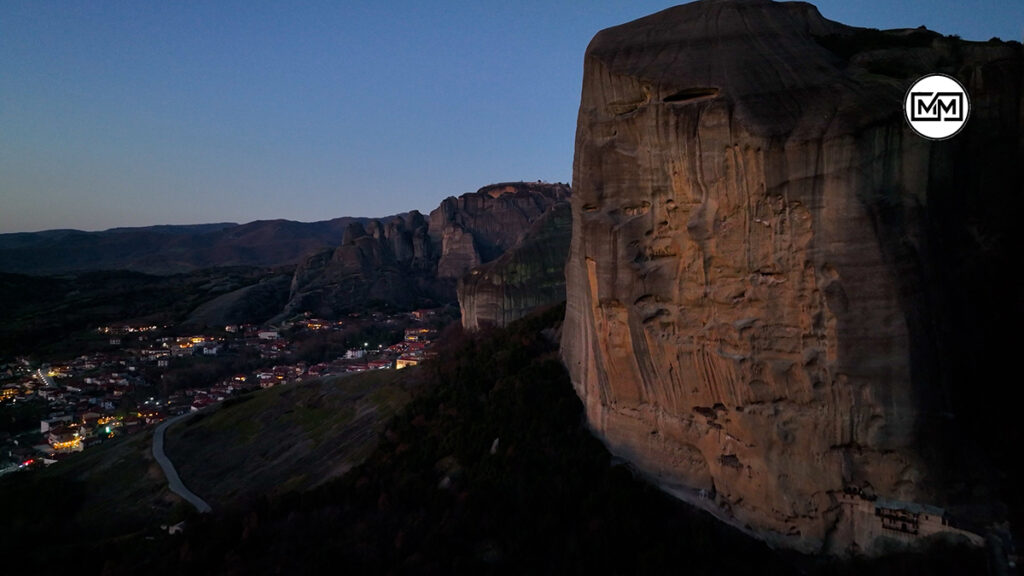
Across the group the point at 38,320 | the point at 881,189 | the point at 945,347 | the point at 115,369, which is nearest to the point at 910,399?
the point at 945,347

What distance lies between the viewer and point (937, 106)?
13258 millimetres

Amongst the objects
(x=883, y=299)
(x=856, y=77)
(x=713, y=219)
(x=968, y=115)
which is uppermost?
(x=856, y=77)

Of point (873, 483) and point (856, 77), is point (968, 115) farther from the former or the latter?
point (873, 483)

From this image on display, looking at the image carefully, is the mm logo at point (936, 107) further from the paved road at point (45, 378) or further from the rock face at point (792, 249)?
the paved road at point (45, 378)

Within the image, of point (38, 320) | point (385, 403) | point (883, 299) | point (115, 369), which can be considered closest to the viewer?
point (883, 299)

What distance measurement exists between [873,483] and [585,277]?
29.9 ft

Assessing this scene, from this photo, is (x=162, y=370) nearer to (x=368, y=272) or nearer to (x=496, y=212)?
(x=368, y=272)


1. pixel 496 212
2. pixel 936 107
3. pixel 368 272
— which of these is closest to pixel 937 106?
pixel 936 107

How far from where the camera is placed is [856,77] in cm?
1386

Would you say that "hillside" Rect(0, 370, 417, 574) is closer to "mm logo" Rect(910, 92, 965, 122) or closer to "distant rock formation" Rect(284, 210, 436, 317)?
"mm logo" Rect(910, 92, 965, 122)

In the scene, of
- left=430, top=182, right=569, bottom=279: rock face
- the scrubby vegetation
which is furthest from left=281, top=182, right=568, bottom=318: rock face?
the scrubby vegetation

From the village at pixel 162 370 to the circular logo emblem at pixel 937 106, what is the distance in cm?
3858

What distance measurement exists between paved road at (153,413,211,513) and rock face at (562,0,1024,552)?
976 inches

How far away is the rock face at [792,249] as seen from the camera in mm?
12797
